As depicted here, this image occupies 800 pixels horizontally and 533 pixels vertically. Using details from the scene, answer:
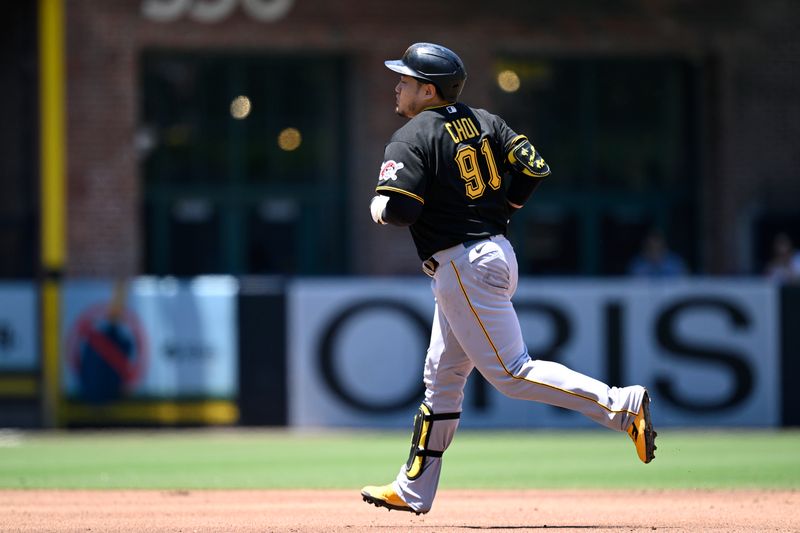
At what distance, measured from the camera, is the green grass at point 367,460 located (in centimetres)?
867

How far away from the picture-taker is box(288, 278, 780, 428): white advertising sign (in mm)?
12602

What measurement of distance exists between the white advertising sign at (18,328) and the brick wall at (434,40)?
3833mm

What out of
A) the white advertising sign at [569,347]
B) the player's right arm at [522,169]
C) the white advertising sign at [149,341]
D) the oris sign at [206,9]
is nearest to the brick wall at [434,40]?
the oris sign at [206,9]

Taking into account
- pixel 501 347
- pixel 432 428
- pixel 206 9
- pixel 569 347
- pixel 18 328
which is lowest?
pixel 569 347

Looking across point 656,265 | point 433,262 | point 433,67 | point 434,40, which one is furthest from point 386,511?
point 434,40

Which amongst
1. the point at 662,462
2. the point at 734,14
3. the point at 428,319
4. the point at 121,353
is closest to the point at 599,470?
the point at 662,462

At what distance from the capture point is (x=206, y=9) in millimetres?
16953

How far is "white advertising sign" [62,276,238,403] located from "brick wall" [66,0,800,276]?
414cm

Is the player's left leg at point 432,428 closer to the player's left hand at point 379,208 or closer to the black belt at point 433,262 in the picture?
the black belt at point 433,262

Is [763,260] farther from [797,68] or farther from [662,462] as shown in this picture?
[662,462]

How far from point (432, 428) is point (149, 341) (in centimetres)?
715

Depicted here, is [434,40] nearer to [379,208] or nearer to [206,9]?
[206,9]

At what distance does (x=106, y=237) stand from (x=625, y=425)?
1204 cm

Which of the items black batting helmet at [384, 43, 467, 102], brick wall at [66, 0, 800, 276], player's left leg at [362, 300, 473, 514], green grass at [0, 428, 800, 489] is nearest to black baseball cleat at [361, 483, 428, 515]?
player's left leg at [362, 300, 473, 514]
